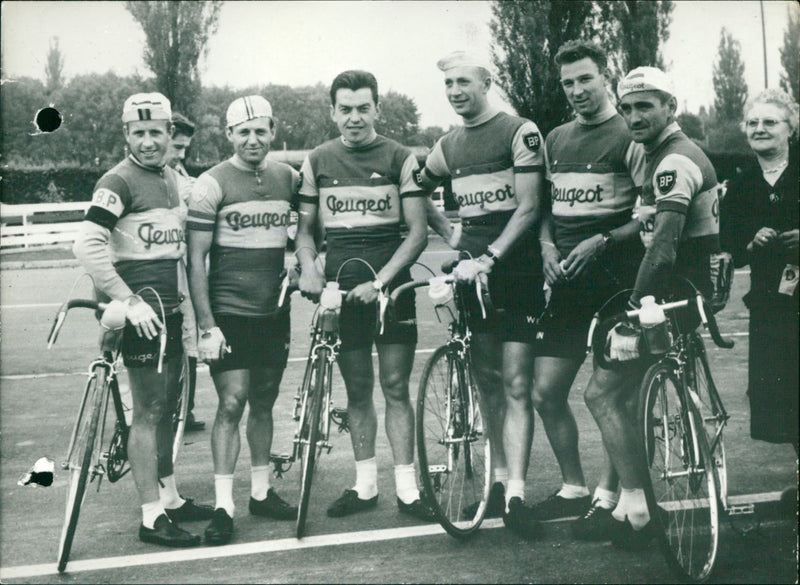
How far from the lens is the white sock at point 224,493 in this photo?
476cm

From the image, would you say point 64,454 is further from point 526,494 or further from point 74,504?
point 526,494

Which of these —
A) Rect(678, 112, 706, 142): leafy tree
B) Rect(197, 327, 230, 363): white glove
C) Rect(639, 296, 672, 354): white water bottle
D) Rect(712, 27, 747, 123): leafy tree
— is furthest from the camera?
Rect(678, 112, 706, 142): leafy tree

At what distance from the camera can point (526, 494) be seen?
5.27 m


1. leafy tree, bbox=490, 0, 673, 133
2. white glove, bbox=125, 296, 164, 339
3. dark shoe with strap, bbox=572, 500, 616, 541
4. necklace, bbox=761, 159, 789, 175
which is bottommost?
dark shoe with strap, bbox=572, 500, 616, 541

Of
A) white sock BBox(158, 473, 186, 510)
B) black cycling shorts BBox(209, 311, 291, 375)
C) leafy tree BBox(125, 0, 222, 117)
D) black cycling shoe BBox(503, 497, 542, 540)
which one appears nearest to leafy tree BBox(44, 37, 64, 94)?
leafy tree BBox(125, 0, 222, 117)

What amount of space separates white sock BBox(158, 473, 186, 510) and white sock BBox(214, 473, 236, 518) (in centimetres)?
37

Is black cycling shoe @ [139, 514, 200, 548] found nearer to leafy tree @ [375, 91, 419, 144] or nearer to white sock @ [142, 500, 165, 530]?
white sock @ [142, 500, 165, 530]

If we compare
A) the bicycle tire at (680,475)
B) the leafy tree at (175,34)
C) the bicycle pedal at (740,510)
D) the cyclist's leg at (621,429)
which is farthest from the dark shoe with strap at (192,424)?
the bicycle pedal at (740,510)

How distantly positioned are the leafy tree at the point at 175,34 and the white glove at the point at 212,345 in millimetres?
1800

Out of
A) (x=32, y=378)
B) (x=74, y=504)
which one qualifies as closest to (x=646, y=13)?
(x=74, y=504)

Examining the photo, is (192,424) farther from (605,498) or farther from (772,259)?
(772,259)

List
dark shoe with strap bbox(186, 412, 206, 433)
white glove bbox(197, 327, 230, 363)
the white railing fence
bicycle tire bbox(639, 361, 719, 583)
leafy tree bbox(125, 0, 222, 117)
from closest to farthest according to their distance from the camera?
1. bicycle tire bbox(639, 361, 719, 583)
2. white glove bbox(197, 327, 230, 363)
3. leafy tree bbox(125, 0, 222, 117)
4. dark shoe with strap bbox(186, 412, 206, 433)
5. the white railing fence

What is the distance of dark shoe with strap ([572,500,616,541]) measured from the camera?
4.46 metres

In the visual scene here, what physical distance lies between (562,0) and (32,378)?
229 inches
